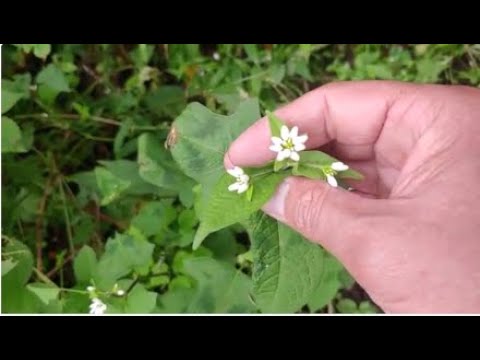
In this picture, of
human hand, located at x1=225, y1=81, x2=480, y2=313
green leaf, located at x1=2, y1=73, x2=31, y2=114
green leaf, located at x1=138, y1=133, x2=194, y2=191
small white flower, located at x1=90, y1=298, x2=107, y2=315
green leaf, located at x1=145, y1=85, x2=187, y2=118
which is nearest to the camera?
human hand, located at x1=225, y1=81, x2=480, y2=313

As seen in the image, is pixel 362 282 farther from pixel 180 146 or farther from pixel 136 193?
pixel 136 193

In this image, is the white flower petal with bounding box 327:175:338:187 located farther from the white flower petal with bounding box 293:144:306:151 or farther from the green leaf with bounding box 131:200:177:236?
the green leaf with bounding box 131:200:177:236

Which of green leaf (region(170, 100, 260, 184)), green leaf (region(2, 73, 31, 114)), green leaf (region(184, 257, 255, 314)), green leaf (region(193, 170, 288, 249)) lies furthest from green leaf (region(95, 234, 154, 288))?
green leaf (region(2, 73, 31, 114))

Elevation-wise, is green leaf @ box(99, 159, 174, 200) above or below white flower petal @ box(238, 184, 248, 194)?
below

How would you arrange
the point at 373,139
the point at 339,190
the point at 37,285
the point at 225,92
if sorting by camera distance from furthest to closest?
the point at 225,92 < the point at 37,285 < the point at 373,139 < the point at 339,190

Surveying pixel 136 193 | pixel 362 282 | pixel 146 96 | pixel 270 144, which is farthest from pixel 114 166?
pixel 362 282

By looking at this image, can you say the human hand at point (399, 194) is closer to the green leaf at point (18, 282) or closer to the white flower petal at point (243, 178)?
the white flower petal at point (243, 178)
